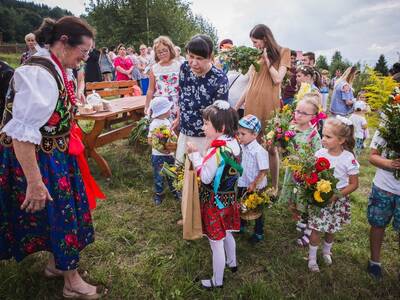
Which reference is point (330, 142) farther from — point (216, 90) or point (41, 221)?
point (41, 221)

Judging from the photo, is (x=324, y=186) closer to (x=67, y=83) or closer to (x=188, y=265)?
(x=188, y=265)

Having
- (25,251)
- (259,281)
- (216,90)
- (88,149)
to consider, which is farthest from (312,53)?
(25,251)

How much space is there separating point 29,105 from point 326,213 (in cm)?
264

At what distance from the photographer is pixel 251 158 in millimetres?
3168

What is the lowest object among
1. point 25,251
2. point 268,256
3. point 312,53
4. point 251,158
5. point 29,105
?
point 268,256

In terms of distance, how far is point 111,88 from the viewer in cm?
739

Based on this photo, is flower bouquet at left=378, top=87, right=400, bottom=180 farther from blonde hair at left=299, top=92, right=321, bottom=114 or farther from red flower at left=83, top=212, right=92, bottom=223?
red flower at left=83, top=212, right=92, bottom=223

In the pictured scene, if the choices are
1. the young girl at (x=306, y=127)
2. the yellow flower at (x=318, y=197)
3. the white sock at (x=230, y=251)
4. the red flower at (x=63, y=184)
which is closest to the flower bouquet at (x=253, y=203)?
the white sock at (x=230, y=251)

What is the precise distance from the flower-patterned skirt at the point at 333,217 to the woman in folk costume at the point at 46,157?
2.10 metres

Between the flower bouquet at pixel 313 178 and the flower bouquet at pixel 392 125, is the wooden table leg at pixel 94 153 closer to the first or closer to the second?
the flower bouquet at pixel 313 178

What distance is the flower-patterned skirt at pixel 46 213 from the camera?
2143mm

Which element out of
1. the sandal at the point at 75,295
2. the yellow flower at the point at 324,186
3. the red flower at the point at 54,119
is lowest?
the sandal at the point at 75,295

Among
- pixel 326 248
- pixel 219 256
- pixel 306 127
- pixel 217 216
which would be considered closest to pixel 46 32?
pixel 217 216

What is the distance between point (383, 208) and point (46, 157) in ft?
9.32
